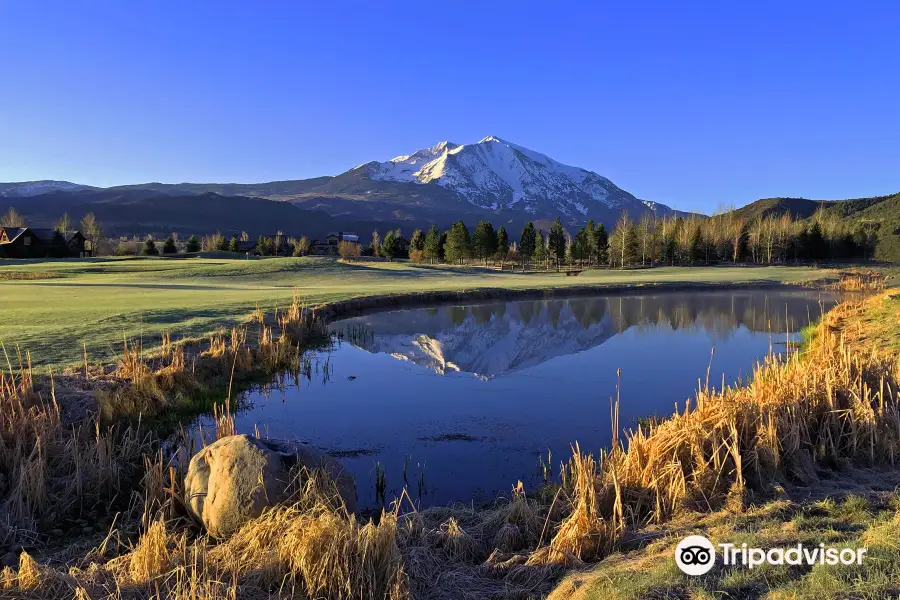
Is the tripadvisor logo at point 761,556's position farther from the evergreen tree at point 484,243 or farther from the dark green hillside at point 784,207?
the dark green hillside at point 784,207

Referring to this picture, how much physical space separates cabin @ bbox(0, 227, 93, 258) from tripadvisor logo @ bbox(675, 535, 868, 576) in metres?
92.9

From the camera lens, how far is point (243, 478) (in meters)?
6.70

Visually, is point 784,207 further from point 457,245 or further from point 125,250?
point 125,250

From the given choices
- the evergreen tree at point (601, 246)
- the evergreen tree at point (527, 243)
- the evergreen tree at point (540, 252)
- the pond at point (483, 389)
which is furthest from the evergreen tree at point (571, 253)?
the pond at point (483, 389)

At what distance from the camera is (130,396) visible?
1172 cm

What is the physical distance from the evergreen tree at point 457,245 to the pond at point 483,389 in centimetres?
5481

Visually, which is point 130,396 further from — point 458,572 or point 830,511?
point 830,511

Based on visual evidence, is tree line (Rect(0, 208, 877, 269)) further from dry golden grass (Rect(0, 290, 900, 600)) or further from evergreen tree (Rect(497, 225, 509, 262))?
dry golden grass (Rect(0, 290, 900, 600))

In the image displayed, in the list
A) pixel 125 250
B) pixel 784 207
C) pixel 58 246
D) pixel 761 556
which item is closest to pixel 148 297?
pixel 761 556

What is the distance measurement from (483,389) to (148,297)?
2070 centimetres

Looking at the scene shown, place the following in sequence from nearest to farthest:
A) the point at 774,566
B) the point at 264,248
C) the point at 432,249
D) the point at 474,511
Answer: the point at 774,566, the point at 474,511, the point at 432,249, the point at 264,248

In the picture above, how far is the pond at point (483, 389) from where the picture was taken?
33.8 ft

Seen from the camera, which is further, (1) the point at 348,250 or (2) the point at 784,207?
(2) the point at 784,207

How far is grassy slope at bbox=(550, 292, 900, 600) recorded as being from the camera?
169 inches
